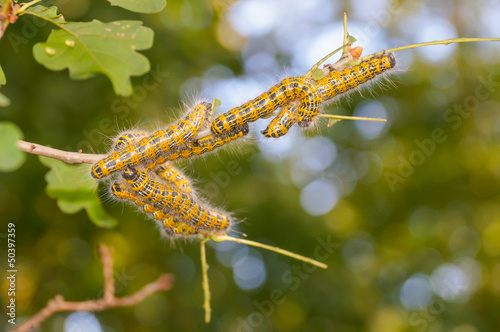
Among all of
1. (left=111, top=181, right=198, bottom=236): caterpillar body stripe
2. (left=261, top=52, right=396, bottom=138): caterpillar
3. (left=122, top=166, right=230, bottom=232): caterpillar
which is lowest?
(left=111, top=181, right=198, bottom=236): caterpillar body stripe

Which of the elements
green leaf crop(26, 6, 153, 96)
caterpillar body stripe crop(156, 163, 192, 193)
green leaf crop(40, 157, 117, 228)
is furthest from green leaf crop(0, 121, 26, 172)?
green leaf crop(40, 157, 117, 228)

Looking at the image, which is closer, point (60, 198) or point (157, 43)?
point (60, 198)

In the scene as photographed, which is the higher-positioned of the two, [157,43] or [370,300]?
[157,43]

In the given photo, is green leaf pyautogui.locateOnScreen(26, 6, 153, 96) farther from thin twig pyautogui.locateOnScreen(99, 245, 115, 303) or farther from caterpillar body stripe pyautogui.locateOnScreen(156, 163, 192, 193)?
thin twig pyautogui.locateOnScreen(99, 245, 115, 303)

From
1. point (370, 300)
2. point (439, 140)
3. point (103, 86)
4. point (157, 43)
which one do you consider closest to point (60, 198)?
point (103, 86)

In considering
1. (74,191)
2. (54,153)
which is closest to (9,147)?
(54,153)

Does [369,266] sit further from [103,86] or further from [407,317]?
[103,86]

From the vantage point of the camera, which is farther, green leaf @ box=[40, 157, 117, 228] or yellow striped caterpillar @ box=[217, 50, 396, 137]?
green leaf @ box=[40, 157, 117, 228]
